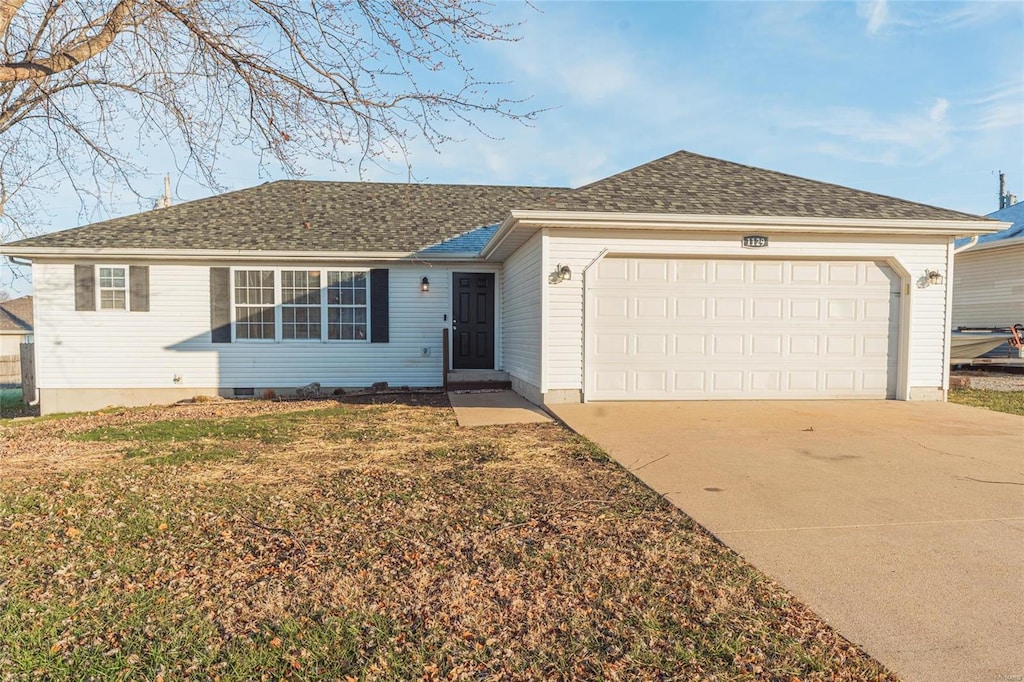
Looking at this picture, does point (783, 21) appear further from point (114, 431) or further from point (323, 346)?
point (114, 431)

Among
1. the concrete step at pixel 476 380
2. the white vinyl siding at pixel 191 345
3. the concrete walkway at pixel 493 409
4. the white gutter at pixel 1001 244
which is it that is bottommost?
the concrete walkway at pixel 493 409

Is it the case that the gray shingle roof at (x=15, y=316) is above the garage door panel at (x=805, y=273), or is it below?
below

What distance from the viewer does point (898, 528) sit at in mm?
4020

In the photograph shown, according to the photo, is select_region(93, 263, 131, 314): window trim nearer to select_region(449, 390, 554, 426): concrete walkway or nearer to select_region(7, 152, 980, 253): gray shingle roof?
select_region(7, 152, 980, 253): gray shingle roof

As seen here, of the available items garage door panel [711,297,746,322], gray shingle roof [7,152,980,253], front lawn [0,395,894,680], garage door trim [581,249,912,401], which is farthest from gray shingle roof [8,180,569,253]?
front lawn [0,395,894,680]

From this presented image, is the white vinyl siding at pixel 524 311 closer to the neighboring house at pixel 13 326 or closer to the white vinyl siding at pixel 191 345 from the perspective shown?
the white vinyl siding at pixel 191 345

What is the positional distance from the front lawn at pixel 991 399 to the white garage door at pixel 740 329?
137 cm

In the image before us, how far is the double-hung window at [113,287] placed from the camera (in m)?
11.9

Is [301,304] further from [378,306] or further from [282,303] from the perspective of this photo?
[378,306]

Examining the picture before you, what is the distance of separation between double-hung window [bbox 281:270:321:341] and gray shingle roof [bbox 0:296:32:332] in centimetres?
3878

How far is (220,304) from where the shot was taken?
12.1 m

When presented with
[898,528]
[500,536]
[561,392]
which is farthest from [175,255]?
[898,528]

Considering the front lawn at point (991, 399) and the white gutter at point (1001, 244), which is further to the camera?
the white gutter at point (1001, 244)

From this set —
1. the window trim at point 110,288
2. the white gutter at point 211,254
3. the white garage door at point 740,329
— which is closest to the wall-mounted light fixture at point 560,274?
the white garage door at point 740,329
